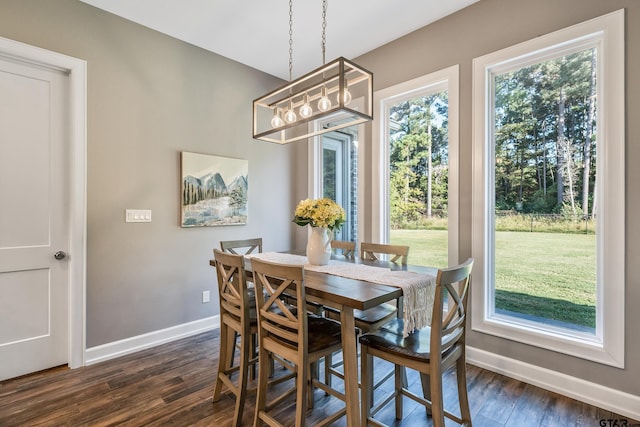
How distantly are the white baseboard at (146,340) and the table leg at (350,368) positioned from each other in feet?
7.29

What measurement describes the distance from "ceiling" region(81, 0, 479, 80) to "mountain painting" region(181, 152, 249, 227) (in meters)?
1.18

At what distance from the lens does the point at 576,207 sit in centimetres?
221

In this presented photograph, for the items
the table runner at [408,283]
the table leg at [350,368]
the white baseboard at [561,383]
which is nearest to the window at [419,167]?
the white baseboard at [561,383]

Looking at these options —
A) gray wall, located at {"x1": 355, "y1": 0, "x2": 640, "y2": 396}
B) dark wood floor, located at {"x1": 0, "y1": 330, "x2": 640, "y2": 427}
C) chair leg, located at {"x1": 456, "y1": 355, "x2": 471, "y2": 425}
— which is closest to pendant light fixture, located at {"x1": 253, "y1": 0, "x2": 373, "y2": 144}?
gray wall, located at {"x1": 355, "y1": 0, "x2": 640, "y2": 396}

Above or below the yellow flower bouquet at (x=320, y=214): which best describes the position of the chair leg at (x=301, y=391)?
below

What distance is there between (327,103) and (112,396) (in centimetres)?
249

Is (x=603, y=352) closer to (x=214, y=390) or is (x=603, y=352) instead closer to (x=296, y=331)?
(x=296, y=331)

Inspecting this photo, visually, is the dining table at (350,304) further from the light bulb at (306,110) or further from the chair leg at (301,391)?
the light bulb at (306,110)

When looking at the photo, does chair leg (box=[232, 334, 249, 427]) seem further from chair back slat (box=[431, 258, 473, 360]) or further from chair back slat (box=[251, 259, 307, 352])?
chair back slat (box=[431, 258, 473, 360])

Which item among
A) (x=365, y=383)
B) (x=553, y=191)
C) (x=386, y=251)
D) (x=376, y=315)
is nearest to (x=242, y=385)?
(x=365, y=383)

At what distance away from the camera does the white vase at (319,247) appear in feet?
7.43

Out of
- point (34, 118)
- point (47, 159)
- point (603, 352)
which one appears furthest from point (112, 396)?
point (603, 352)

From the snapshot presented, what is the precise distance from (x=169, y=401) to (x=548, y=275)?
9.46 feet

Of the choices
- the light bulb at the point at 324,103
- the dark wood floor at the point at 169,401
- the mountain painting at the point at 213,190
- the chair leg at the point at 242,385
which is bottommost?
the dark wood floor at the point at 169,401
